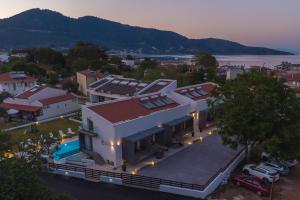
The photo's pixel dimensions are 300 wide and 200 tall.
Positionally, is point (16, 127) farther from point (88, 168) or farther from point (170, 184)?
point (170, 184)

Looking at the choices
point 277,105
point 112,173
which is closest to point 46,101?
point 112,173

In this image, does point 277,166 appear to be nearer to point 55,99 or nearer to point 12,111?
point 55,99

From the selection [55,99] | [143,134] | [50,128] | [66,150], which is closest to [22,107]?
[55,99]

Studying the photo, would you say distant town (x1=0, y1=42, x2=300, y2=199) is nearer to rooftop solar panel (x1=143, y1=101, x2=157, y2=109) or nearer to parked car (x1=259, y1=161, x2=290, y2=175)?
parked car (x1=259, y1=161, x2=290, y2=175)

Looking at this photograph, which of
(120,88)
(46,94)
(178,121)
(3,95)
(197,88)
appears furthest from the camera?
(3,95)

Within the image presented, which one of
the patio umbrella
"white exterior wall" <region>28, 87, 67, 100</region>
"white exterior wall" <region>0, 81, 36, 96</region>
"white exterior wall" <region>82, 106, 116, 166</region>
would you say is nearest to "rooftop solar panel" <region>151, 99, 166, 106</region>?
"white exterior wall" <region>82, 106, 116, 166</region>
